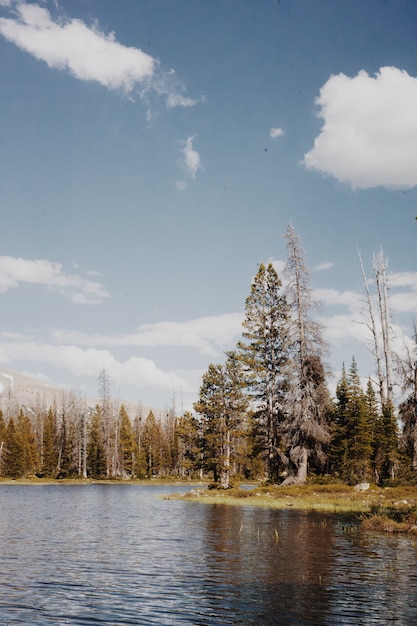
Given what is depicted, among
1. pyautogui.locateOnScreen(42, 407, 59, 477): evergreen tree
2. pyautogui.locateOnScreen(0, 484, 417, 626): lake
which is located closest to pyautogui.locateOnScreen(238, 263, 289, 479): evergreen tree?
pyautogui.locateOnScreen(0, 484, 417, 626): lake

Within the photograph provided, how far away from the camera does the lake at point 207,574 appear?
11.0 meters

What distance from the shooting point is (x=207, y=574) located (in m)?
14.8

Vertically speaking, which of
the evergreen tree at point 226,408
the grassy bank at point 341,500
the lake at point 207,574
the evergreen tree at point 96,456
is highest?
the evergreen tree at point 226,408

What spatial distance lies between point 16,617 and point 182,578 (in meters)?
4.93

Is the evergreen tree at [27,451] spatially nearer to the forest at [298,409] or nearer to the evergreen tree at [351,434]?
the forest at [298,409]

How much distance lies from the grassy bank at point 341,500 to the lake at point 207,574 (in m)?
1.64

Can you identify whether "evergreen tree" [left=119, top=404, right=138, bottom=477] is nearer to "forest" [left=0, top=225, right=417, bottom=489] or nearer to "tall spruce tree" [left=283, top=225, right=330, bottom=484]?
"forest" [left=0, top=225, right=417, bottom=489]

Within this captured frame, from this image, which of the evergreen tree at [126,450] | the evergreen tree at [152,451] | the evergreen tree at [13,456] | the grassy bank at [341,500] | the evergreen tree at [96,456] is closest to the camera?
the grassy bank at [341,500]

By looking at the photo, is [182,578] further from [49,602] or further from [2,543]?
[2,543]

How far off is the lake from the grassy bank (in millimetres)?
1637

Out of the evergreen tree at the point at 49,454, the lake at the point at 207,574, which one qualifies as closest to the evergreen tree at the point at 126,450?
the evergreen tree at the point at 49,454

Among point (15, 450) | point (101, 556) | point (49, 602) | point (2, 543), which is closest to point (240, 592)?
point (49, 602)

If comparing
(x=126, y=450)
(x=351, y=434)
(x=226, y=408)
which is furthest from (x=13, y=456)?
(x=351, y=434)

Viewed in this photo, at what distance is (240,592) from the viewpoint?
502 inches
